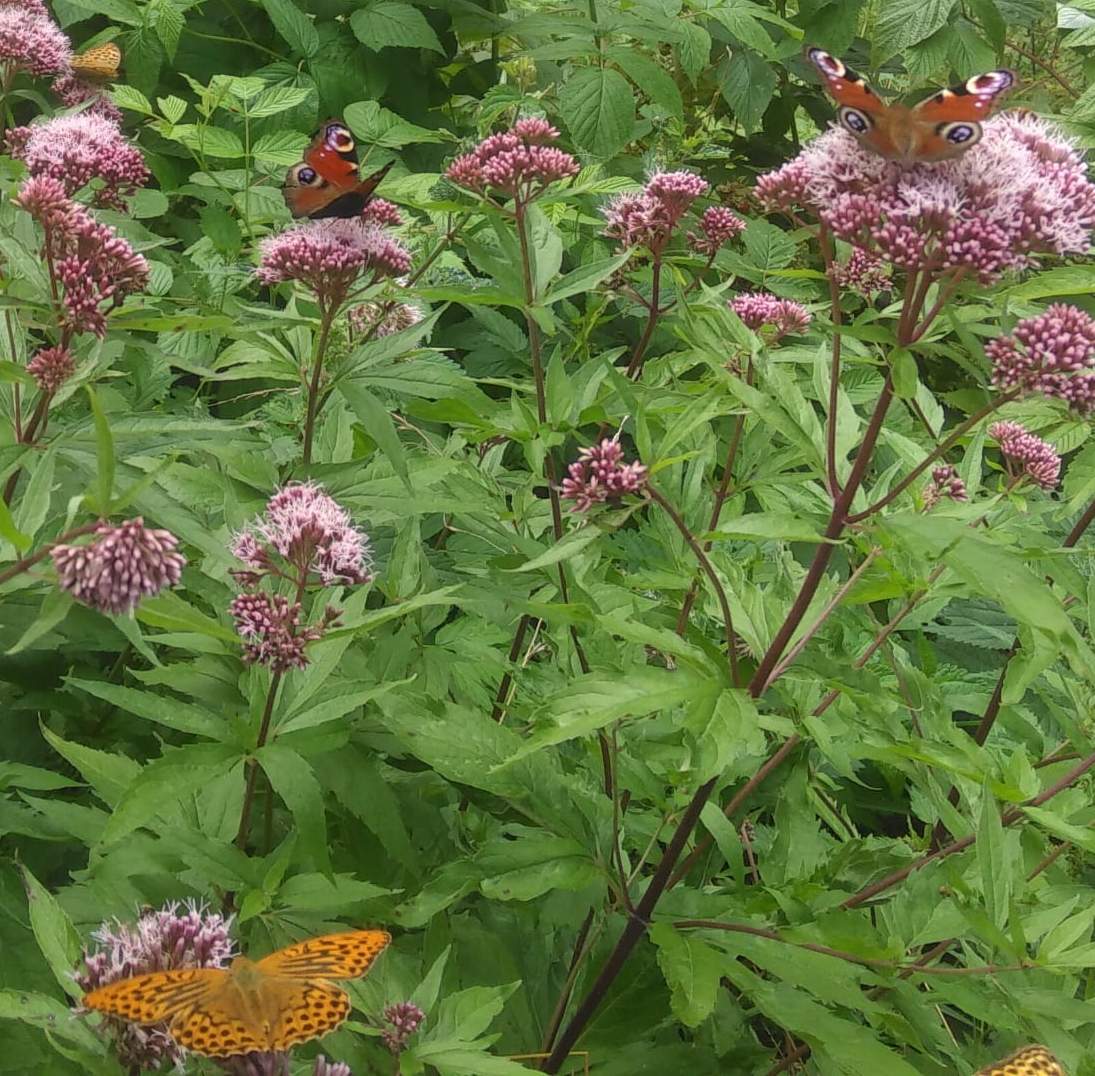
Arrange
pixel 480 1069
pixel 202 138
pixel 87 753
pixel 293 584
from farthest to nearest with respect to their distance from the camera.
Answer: pixel 202 138, pixel 293 584, pixel 87 753, pixel 480 1069

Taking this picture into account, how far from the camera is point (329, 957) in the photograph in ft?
3.62

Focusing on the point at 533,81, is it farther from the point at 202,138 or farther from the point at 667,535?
the point at 667,535

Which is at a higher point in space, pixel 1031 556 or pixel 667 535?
pixel 1031 556

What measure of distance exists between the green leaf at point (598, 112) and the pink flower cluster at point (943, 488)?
70.8 inches

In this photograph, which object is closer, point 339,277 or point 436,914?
point 436,914

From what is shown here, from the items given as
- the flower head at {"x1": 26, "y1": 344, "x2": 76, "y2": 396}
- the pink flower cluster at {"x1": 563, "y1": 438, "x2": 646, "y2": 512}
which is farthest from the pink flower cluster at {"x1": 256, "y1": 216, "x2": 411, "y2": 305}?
the pink flower cluster at {"x1": 563, "y1": 438, "x2": 646, "y2": 512}

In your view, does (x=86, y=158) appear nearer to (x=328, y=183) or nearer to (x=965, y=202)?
(x=328, y=183)

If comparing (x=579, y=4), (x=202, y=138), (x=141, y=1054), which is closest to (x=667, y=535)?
(x=141, y=1054)

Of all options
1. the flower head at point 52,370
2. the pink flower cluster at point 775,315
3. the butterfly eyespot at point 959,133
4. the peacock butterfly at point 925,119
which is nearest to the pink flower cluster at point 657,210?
the pink flower cluster at point 775,315

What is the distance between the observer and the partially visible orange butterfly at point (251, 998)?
3.14 ft

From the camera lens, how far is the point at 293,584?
1.64 metres

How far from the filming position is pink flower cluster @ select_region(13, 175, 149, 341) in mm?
1590

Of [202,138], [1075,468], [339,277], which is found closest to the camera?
[339,277]

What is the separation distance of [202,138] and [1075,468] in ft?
8.42
